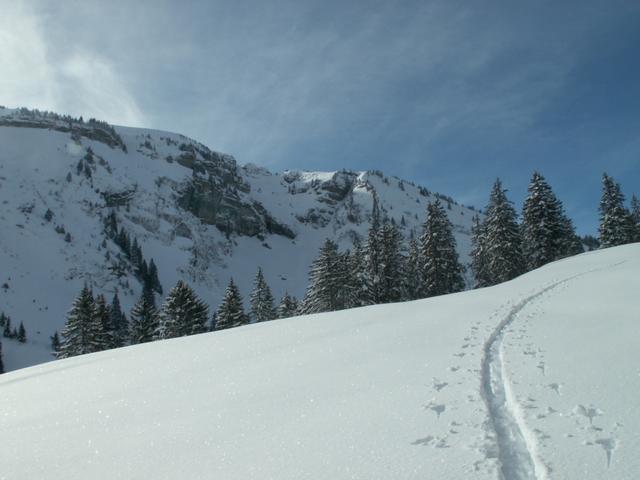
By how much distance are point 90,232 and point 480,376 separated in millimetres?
178328

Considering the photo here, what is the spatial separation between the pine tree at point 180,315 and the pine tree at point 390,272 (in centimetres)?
1825

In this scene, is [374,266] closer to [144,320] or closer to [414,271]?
[414,271]

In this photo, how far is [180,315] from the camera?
4031 cm

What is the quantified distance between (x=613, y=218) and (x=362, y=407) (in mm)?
49612

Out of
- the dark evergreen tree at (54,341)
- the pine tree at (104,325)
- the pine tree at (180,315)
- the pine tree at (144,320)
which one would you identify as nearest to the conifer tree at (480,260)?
the pine tree at (180,315)

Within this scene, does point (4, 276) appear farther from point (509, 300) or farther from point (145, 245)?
point (509, 300)

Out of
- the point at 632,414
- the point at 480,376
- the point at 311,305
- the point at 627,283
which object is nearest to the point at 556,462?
the point at 632,414

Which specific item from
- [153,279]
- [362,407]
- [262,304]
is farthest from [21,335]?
[362,407]

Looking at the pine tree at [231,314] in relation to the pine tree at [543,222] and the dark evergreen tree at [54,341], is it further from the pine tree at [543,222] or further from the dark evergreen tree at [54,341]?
the dark evergreen tree at [54,341]

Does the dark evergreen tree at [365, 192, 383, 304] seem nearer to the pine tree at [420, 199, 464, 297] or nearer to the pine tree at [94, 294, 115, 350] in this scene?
the pine tree at [420, 199, 464, 297]

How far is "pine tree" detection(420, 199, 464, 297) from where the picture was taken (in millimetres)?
41938

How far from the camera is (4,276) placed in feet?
401

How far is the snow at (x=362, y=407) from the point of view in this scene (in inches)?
211

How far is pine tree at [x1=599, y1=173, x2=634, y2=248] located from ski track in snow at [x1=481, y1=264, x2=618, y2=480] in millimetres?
44082
